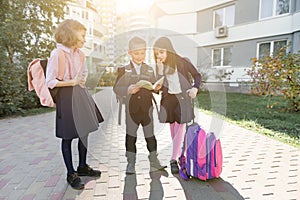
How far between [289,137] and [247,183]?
1951mm

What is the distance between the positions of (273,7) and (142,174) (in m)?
11.3

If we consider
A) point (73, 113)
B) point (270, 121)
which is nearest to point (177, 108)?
point (73, 113)

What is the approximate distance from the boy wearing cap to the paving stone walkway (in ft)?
1.14

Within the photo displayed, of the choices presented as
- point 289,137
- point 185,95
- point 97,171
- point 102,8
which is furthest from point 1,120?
point 102,8

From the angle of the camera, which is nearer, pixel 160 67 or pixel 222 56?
pixel 160 67

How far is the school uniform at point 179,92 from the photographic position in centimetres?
229

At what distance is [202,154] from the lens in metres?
2.22

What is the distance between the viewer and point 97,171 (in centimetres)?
244

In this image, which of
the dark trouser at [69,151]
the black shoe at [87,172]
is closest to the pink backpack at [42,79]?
the dark trouser at [69,151]

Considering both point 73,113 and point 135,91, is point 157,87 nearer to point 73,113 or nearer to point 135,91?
point 135,91

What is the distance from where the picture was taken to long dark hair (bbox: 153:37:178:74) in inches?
85.3

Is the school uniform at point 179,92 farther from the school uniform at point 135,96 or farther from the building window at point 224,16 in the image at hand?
the building window at point 224,16

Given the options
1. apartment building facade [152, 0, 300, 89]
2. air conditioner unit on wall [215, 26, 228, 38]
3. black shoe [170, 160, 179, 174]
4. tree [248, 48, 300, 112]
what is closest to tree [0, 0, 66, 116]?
apartment building facade [152, 0, 300, 89]

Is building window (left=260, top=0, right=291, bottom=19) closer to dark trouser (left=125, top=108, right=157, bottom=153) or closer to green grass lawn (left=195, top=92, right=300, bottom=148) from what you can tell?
green grass lawn (left=195, top=92, right=300, bottom=148)
